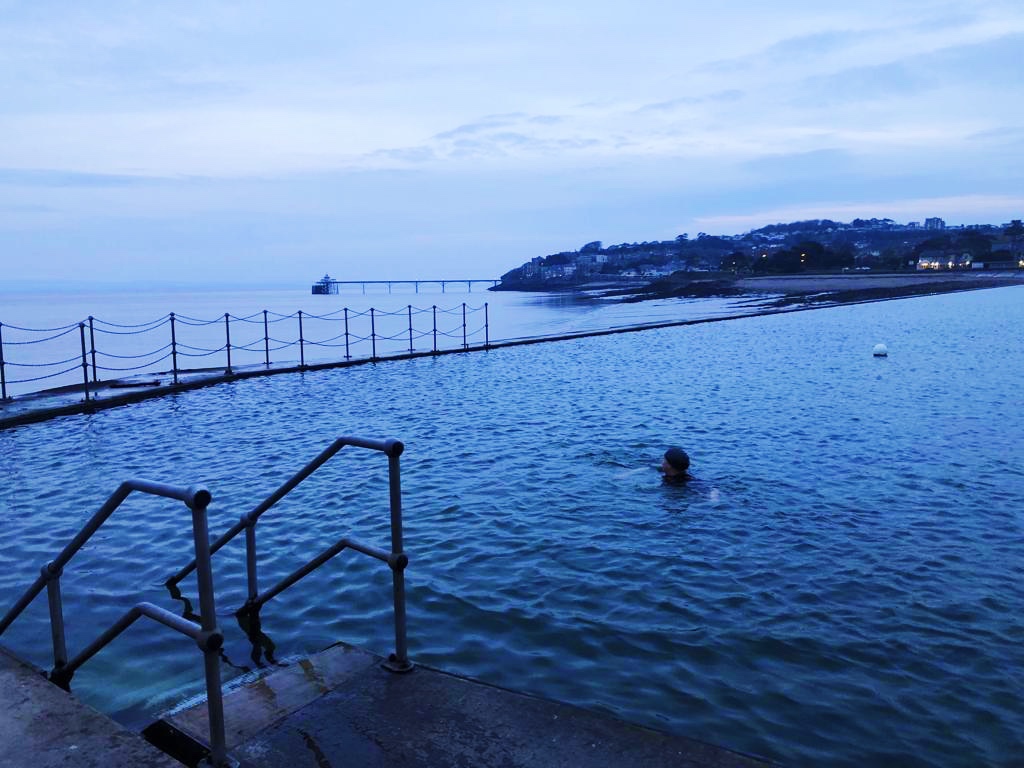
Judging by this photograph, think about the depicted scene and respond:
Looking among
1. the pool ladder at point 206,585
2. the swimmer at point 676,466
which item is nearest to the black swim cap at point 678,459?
the swimmer at point 676,466

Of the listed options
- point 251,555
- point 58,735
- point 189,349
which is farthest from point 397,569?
point 189,349

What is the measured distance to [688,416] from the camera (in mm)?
14328

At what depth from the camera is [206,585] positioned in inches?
125

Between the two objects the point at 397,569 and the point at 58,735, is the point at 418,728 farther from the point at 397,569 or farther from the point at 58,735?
the point at 58,735

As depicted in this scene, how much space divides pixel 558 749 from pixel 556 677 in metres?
1.74

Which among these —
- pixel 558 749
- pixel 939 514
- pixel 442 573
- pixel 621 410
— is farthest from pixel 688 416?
pixel 558 749

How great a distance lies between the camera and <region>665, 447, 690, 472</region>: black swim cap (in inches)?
380

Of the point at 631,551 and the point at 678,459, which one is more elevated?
the point at 678,459

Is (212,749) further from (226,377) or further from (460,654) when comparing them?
(226,377)

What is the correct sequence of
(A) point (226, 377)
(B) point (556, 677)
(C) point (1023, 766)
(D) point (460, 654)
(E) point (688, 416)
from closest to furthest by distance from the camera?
(C) point (1023, 766)
(B) point (556, 677)
(D) point (460, 654)
(E) point (688, 416)
(A) point (226, 377)

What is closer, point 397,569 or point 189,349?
point 397,569

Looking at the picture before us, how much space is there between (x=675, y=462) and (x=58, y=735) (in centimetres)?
731

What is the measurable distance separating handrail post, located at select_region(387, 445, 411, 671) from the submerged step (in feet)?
0.37

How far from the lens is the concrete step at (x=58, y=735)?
3.32 meters
